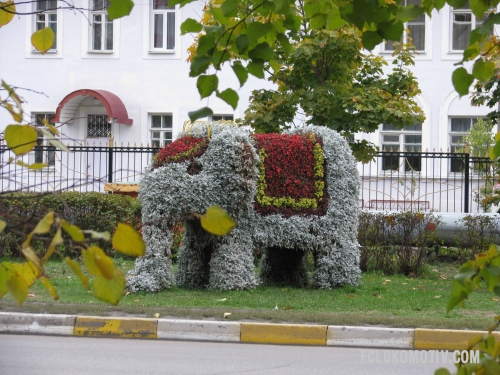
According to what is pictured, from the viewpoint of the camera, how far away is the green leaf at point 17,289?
1.51 m

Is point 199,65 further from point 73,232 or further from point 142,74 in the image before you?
point 142,74

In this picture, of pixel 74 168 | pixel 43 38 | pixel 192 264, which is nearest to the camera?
pixel 43 38

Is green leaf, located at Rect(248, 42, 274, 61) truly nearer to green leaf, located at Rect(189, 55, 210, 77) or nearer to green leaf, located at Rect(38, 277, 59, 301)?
green leaf, located at Rect(189, 55, 210, 77)

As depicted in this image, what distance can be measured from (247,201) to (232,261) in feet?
2.63

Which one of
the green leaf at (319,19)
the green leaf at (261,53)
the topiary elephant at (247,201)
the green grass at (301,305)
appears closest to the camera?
the green leaf at (261,53)

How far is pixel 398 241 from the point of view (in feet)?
37.8

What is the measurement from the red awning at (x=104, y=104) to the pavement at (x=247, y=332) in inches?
485

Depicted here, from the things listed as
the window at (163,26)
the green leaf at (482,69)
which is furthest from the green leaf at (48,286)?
the window at (163,26)

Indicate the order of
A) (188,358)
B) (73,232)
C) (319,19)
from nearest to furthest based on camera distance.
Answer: (73,232)
(319,19)
(188,358)

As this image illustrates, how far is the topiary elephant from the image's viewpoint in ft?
27.2

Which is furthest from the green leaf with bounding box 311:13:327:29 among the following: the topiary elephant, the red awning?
the red awning

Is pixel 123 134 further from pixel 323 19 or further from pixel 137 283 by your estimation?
pixel 323 19

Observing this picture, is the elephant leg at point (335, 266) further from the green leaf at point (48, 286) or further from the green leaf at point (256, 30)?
the green leaf at point (48, 286)

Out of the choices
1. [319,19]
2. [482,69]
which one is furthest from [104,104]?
[482,69]
